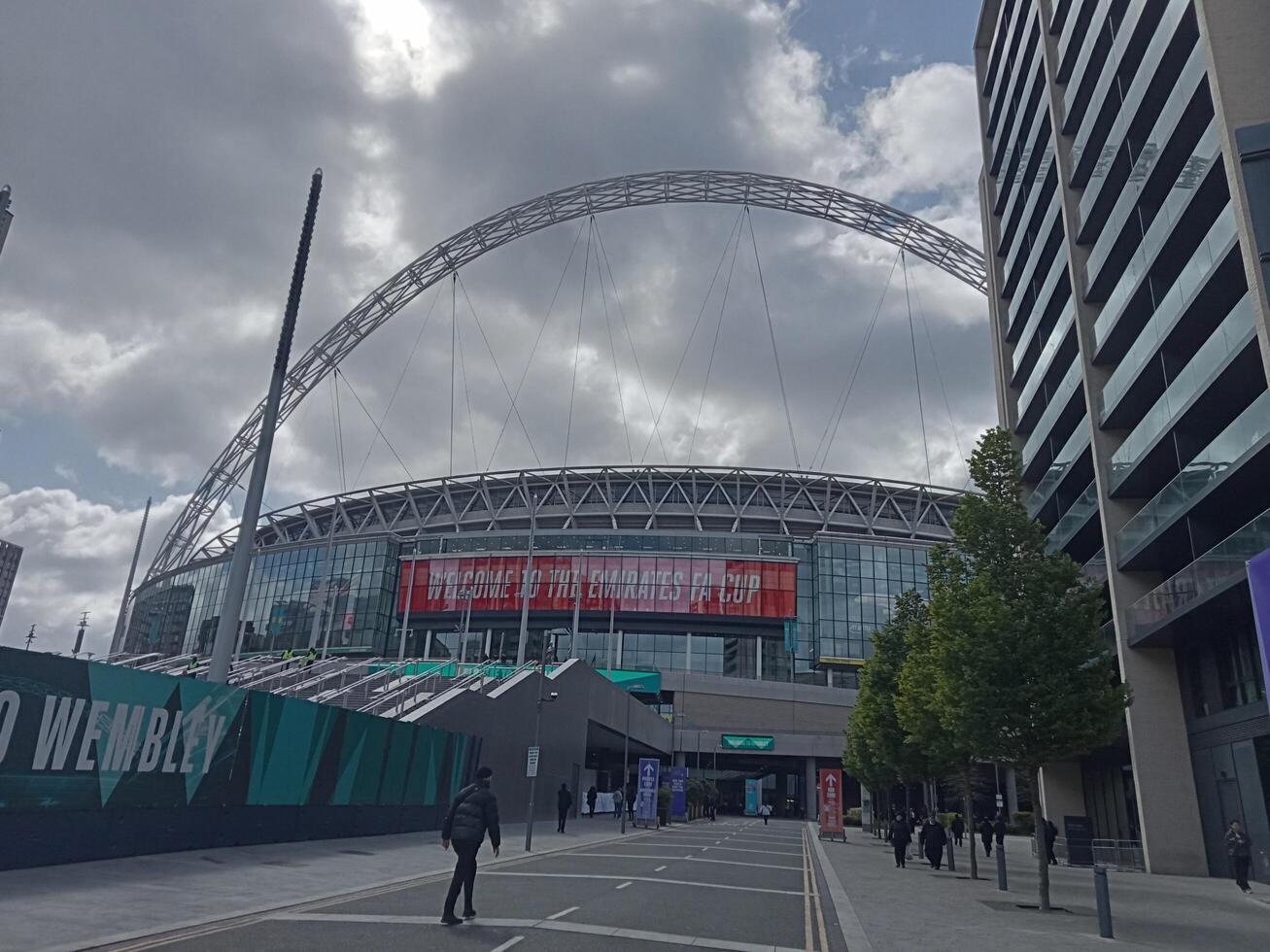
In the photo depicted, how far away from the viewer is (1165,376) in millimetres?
29797

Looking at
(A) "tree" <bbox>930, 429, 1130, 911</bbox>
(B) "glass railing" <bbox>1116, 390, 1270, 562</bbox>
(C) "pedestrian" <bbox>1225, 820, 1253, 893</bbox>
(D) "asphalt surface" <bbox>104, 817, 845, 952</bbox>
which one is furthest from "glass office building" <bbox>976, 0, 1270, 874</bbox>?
(D) "asphalt surface" <bbox>104, 817, 845, 952</bbox>

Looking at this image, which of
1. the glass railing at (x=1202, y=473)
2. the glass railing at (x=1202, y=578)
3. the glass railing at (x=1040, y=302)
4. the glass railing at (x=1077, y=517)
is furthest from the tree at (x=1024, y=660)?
the glass railing at (x=1040, y=302)

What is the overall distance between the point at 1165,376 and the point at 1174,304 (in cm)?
288

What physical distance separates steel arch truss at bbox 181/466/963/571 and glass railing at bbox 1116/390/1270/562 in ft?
213

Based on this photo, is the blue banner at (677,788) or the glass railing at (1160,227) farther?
the blue banner at (677,788)

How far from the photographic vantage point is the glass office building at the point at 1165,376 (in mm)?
24359

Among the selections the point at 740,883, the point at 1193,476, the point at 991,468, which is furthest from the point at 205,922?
the point at 1193,476

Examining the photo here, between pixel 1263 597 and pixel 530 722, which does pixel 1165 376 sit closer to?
pixel 1263 597

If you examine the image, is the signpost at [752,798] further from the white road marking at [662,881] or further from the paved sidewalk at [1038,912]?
the white road marking at [662,881]

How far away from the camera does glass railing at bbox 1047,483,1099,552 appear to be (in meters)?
35.4

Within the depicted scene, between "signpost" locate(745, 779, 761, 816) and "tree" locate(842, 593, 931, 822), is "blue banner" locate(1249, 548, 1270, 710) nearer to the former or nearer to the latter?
"tree" locate(842, 593, 931, 822)

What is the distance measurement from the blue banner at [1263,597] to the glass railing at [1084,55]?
28280 mm

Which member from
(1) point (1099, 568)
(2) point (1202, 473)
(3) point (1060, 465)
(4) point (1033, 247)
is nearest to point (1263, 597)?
(2) point (1202, 473)

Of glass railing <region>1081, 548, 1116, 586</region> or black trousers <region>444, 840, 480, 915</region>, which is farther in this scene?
glass railing <region>1081, 548, 1116, 586</region>
